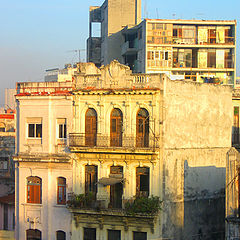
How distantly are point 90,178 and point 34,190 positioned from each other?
391 cm

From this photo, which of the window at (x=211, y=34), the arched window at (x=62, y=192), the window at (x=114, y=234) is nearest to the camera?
the window at (x=114, y=234)

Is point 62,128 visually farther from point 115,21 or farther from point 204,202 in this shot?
point 115,21

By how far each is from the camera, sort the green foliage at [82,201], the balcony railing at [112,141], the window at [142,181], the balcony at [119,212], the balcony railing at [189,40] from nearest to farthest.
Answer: the balcony at [119,212] → the balcony railing at [112,141] → the window at [142,181] → the green foliage at [82,201] → the balcony railing at [189,40]

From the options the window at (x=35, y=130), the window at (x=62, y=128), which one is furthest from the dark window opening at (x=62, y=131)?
the window at (x=35, y=130)

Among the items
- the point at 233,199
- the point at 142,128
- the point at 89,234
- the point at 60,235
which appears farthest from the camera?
the point at 60,235

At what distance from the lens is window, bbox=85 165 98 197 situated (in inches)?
1364

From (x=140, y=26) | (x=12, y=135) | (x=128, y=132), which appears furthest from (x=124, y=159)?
(x=140, y=26)

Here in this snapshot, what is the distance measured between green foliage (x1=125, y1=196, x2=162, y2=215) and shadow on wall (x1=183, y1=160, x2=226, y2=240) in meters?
2.99

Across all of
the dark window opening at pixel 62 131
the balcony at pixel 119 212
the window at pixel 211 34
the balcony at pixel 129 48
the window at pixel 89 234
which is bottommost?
the window at pixel 89 234

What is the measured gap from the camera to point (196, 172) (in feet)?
116

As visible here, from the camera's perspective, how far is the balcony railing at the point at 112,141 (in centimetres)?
3306

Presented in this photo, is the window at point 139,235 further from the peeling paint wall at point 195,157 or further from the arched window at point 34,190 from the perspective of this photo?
the arched window at point 34,190

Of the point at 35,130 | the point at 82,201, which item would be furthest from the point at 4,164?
the point at 82,201

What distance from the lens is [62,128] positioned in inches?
1405
